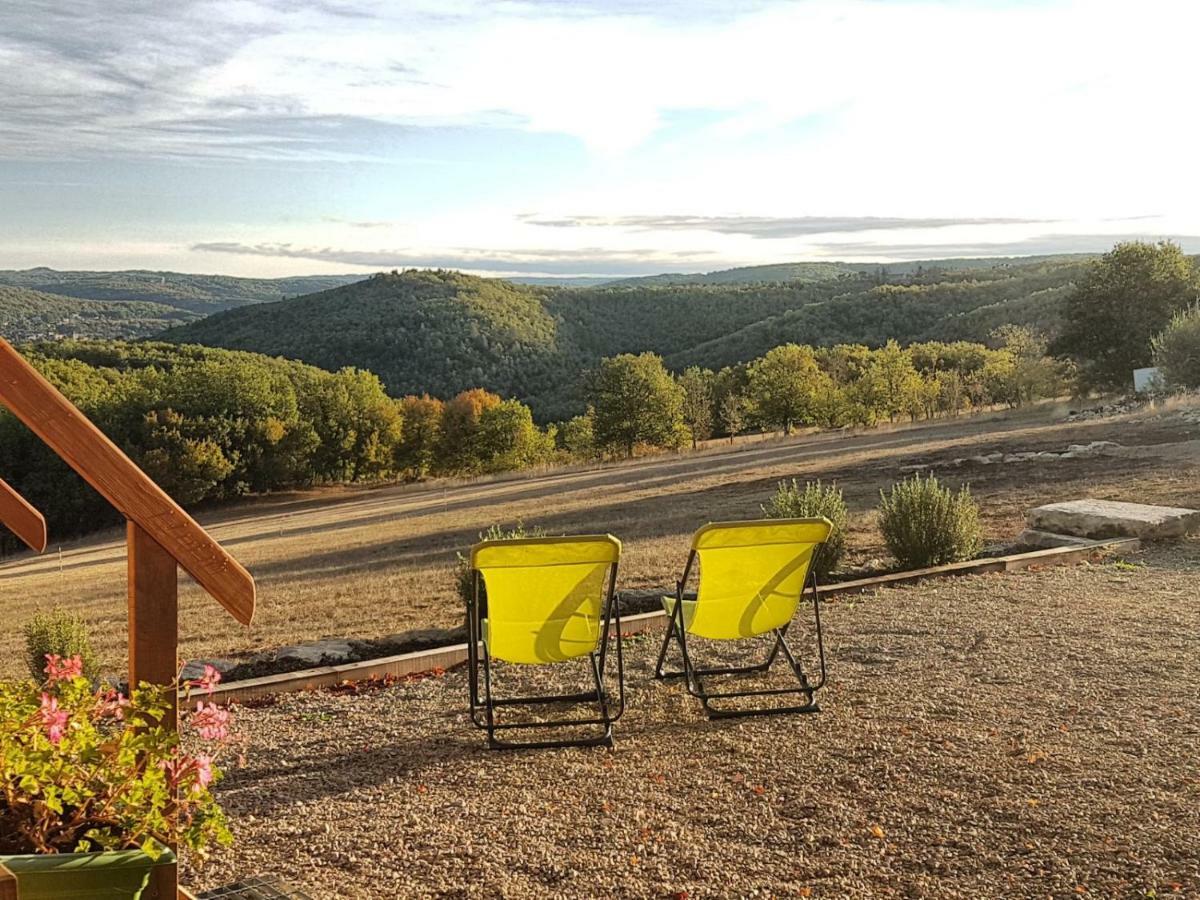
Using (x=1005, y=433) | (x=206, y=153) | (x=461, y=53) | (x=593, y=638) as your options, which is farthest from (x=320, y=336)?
(x=593, y=638)

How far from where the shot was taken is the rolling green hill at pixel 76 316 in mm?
54500

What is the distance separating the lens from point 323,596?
10.8 metres

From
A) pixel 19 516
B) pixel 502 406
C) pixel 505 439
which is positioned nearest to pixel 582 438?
pixel 505 439

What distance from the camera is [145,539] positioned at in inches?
Result: 80.7

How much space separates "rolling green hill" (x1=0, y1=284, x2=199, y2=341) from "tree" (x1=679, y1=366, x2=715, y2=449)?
29505 mm

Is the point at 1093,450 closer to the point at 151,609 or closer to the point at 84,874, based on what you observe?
the point at 151,609

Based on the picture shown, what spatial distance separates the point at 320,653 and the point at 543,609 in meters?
2.73

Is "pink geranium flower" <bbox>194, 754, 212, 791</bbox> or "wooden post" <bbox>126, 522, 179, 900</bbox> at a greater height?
"wooden post" <bbox>126, 522, 179, 900</bbox>

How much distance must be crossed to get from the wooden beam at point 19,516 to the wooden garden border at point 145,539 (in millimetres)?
1167

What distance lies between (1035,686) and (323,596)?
7908 mm

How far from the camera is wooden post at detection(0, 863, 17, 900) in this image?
1.57 metres

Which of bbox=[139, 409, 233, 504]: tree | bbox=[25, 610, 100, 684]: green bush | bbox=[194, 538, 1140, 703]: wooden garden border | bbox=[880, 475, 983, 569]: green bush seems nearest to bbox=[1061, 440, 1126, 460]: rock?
bbox=[880, 475, 983, 569]: green bush

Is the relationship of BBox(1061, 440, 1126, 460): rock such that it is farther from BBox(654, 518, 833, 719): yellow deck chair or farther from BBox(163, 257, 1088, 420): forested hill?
BBox(163, 257, 1088, 420): forested hill

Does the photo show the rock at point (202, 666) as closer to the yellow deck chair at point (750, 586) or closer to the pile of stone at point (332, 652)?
the pile of stone at point (332, 652)
